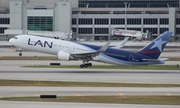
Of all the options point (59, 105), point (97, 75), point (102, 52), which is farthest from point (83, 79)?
point (59, 105)

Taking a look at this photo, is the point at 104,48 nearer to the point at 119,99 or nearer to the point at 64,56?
the point at 64,56

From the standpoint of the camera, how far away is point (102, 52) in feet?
233

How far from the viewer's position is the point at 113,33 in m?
166

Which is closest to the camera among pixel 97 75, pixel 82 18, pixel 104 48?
pixel 97 75

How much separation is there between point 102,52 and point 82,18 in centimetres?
10221

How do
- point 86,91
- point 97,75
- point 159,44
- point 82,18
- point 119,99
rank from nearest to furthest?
point 119,99 → point 86,91 → point 97,75 → point 159,44 → point 82,18

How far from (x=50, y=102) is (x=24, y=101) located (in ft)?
6.08

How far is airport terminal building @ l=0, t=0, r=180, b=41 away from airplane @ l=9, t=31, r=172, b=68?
8513 centimetres

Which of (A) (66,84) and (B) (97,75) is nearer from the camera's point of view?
(A) (66,84)

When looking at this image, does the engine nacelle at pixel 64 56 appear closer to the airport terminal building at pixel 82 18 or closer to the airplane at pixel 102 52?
the airplane at pixel 102 52

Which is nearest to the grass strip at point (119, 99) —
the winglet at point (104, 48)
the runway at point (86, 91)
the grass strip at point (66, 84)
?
the runway at point (86, 91)

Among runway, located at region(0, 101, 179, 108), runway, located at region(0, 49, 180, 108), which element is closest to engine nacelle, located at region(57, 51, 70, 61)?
runway, located at region(0, 49, 180, 108)

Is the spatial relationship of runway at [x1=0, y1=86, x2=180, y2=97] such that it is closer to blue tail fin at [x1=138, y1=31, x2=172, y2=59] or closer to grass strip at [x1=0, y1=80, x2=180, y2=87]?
grass strip at [x1=0, y1=80, x2=180, y2=87]

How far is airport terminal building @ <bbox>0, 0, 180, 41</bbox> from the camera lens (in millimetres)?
166500
